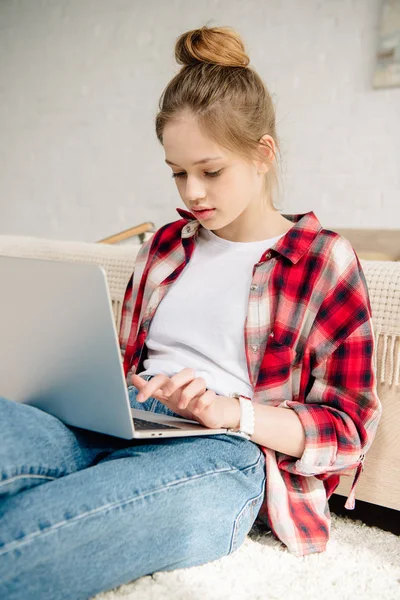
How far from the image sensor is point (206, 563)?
2.71 feet

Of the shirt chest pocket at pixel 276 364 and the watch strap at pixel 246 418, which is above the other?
the shirt chest pocket at pixel 276 364

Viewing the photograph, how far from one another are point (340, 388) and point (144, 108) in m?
2.25

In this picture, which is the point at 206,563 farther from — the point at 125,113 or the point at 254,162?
the point at 125,113

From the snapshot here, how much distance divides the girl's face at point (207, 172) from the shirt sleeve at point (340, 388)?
0.72ft

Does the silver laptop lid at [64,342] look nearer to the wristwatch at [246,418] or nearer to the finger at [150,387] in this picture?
the finger at [150,387]

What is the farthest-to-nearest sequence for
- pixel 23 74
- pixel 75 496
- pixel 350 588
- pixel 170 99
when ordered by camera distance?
1. pixel 23 74
2. pixel 170 99
3. pixel 350 588
4. pixel 75 496

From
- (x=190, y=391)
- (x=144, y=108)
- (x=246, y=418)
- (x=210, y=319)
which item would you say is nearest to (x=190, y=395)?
(x=190, y=391)

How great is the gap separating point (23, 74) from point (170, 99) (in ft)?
8.47

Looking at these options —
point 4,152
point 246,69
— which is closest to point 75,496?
point 246,69

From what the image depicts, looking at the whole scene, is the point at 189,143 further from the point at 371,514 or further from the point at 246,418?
the point at 371,514

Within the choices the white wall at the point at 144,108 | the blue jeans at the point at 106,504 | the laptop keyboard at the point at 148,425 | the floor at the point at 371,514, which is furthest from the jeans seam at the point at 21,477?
the white wall at the point at 144,108

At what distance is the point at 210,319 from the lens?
0.97 meters

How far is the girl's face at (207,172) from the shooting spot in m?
0.94

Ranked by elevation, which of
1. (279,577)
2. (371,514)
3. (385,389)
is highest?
(385,389)
